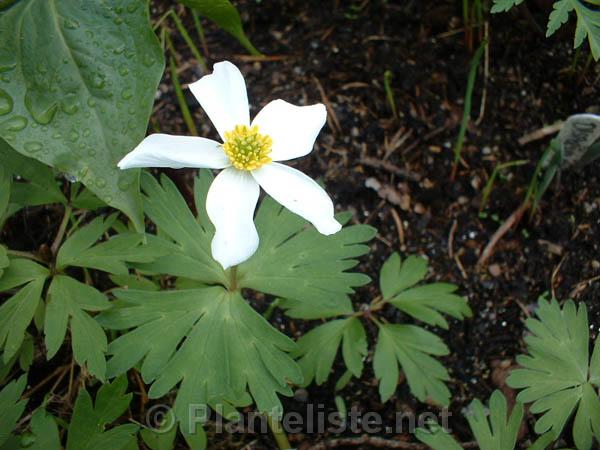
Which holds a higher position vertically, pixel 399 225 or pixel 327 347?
pixel 399 225

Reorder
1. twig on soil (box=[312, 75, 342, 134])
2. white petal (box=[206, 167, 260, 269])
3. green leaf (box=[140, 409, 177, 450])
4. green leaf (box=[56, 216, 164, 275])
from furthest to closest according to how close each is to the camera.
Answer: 1. twig on soil (box=[312, 75, 342, 134])
2. green leaf (box=[140, 409, 177, 450])
3. green leaf (box=[56, 216, 164, 275])
4. white petal (box=[206, 167, 260, 269])

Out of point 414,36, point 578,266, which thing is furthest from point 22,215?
point 578,266

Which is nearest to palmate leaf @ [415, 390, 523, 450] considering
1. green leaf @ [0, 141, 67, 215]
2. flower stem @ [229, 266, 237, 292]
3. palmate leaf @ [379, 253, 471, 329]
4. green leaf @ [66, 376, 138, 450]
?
palmate leaf @ [379, 253, 471, 329]

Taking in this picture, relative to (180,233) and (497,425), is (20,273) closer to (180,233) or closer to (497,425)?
(180,233)

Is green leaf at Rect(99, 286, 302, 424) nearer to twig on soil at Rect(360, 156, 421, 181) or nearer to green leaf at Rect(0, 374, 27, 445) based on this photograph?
green leaf at Rect(0, 374, 27, 445)

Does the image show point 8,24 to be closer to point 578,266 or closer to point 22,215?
point 22,215

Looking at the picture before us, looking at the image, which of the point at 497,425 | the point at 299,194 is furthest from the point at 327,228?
the point at 497,425
